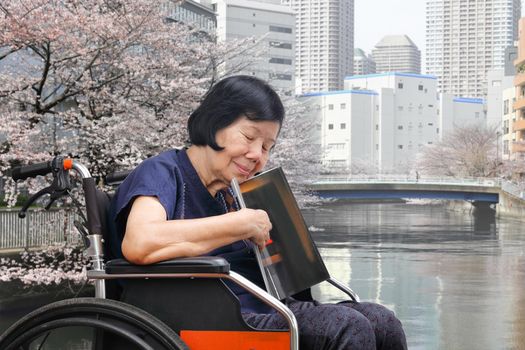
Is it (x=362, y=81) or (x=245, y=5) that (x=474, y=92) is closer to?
(x=362, y=81)

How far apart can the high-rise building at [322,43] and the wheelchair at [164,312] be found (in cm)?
15877

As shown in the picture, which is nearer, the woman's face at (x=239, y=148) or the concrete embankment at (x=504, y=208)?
the woman's face at (x=239, y=148)

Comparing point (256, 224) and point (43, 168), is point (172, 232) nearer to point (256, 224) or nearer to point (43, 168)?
point (256, 224)

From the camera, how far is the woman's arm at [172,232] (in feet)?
6.73

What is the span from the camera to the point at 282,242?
7.82 ft

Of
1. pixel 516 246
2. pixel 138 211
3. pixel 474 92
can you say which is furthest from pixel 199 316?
pixel 474 92

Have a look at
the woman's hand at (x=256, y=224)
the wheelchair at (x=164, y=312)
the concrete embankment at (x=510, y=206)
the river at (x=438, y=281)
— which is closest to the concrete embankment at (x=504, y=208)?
the concrete embankment at (x=510, y=206)

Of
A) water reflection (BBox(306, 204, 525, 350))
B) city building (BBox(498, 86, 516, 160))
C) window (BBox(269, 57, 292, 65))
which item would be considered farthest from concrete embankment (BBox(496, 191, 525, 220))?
window (BBox(269, 57, 292, 65))

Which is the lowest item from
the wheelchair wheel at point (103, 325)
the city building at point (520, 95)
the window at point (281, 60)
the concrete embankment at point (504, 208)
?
the concrete embankment at point (504, 208)

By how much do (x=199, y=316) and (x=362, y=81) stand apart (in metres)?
98.7

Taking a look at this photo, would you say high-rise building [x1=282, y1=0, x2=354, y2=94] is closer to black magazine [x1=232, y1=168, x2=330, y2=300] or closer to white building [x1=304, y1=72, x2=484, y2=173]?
white building [x1=304, y1=72, x2=484, y2=173]

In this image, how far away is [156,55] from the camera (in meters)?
12.5

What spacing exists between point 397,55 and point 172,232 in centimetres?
19605

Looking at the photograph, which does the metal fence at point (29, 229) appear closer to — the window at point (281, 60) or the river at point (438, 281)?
the river at point (438, 281)
